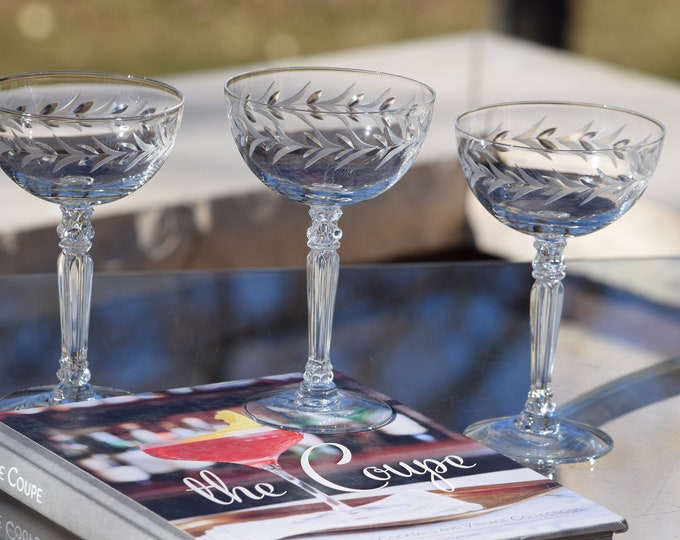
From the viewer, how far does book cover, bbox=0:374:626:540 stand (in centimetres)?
49

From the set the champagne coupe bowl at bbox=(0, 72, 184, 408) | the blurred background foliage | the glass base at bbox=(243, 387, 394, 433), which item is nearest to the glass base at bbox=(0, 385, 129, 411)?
the champagne coupe bowl at bbox=(0, 72, 184, 408)

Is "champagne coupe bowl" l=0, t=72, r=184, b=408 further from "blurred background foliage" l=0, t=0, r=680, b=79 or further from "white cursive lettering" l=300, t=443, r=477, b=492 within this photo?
"blurred background foliage" l=0, t=0, r=680, b=79

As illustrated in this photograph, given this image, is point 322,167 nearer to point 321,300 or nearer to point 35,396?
point 321,300

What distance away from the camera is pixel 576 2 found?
116 inches

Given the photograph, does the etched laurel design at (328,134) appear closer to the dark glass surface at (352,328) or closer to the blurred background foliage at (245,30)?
the dark glass surface at (352,328)

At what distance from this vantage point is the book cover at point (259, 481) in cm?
49

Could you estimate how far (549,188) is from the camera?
62 centimetres

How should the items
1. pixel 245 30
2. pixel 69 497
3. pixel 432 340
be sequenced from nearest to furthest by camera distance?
1. pixel 69 497
2. pixel 432 340
3. pixel 245 30

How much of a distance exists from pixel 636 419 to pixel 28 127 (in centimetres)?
38

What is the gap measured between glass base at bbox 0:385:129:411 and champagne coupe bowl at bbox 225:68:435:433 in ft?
0.37

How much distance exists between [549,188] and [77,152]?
242mm

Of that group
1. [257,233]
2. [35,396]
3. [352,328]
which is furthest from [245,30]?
[35,396]

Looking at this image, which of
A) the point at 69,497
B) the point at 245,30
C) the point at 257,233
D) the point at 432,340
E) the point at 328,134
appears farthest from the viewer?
the point at 245,30

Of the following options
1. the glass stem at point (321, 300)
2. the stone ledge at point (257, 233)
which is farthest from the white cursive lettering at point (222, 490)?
the stone ledge at point (257, 233)
